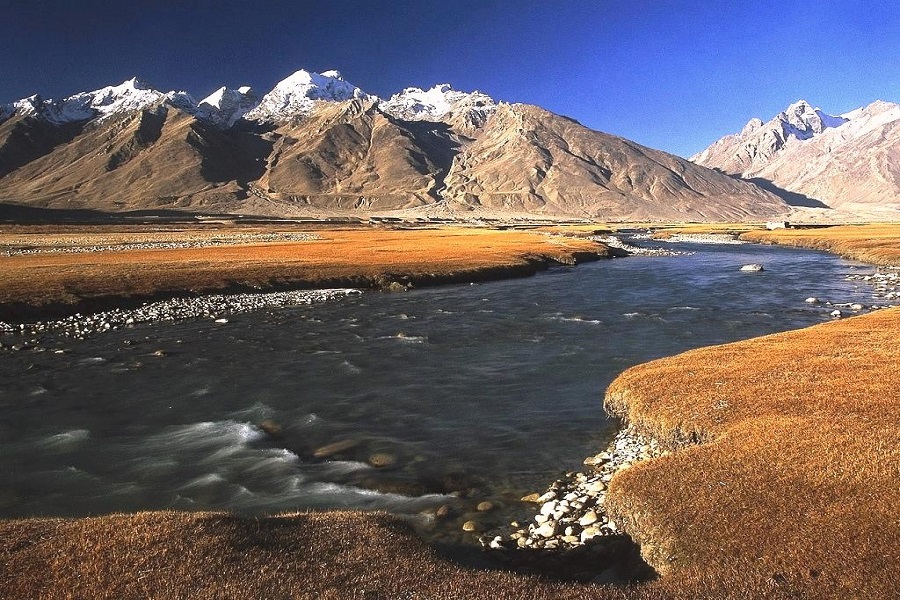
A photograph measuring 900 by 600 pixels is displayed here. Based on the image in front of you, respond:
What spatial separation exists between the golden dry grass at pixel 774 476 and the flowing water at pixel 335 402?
3365mm

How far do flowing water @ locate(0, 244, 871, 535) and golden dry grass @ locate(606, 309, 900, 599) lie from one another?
3.37 metres

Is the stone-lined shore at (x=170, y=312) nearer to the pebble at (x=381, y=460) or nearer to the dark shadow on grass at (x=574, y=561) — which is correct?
the pebble at (x=381, y=460)

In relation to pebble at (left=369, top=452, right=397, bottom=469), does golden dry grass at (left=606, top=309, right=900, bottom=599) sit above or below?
above

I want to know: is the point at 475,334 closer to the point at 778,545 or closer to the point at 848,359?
the point at 848,359

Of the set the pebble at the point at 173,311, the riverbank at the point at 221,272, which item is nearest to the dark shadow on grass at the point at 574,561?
the pebble at the point at 173,311

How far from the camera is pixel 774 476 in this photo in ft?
39.2

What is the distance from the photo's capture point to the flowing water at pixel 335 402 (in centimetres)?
1584

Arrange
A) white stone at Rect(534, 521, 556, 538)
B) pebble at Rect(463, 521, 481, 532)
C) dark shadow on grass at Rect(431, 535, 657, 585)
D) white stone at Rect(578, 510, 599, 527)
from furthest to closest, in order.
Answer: pebble at Rect(463, 521, 481, 532)
white stone at Rect(578, 510, 599, 527)
white stone at Rect(534, 521, 556, 538)
dark shadow on grass at Rect(431, 535, 657, 585)

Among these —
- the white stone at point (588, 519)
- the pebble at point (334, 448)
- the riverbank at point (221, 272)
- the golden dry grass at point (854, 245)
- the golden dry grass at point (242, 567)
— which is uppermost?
the golden dry grass at point (854, 245)

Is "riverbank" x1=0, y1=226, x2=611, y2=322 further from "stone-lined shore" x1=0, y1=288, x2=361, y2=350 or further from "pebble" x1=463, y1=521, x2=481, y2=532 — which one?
"pebble" x1=463, y1=521, x2=481, y2=532

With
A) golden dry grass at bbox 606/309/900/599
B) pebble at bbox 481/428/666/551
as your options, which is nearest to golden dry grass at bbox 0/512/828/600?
golden dry grass at bbox 606/309/900/599

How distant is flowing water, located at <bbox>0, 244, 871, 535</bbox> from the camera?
624 inches

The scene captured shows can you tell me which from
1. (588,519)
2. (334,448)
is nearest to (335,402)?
(334,448)

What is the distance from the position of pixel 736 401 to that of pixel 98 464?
19.4 m
